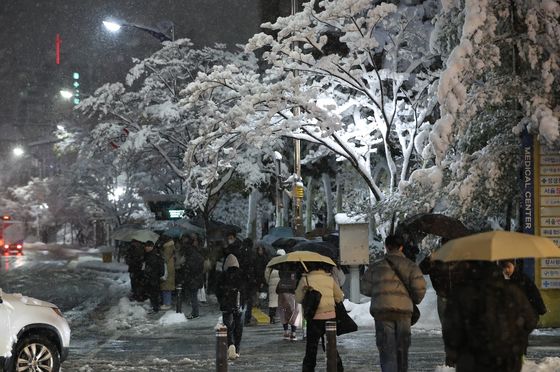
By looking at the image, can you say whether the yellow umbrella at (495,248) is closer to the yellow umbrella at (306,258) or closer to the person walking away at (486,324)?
the person walking away at (486,324)

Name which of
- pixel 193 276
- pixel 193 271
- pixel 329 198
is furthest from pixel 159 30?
pixel 329 198

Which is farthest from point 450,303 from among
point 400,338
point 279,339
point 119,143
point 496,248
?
point 119,143

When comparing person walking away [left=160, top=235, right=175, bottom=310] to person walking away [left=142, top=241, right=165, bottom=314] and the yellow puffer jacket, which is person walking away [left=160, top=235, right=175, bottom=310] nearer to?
person walking away [left=142, top=241, right=165, bottom=314]

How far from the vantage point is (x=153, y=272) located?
22.0 m

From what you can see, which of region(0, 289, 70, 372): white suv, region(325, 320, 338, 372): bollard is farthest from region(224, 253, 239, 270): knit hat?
region(325, 320, 338, 372): bollard

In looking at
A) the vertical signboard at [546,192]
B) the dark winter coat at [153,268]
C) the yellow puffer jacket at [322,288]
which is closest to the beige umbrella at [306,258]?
the yellow puffer jacket at [322,288]

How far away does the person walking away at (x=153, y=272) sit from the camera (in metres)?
21.9

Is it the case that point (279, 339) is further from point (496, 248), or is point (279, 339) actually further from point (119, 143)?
point (119, 143)

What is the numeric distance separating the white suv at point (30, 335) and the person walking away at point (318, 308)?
3.35 metres

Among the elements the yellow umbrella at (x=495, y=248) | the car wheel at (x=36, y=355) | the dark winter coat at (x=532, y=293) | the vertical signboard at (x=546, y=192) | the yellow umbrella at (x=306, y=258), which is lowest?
the car wheel at (x=36, y=355)

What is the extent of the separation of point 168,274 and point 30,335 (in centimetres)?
1119

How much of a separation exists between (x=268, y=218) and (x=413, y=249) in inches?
1726

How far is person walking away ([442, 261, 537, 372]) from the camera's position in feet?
20.1

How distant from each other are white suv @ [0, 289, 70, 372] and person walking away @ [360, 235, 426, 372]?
14.7 ft
